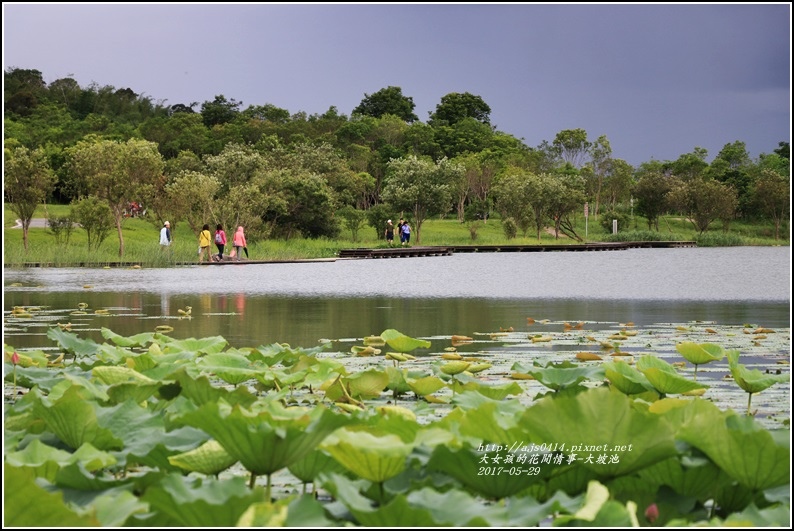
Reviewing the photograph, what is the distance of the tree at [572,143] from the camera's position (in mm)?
65250

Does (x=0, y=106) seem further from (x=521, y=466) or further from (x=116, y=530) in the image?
(x=521, y=466)

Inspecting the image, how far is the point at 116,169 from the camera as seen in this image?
2706 cm

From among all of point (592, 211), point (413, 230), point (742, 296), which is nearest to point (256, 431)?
point (742, 296)

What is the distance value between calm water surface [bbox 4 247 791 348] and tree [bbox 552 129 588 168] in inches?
1772

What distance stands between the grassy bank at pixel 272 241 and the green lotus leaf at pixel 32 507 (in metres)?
15.4

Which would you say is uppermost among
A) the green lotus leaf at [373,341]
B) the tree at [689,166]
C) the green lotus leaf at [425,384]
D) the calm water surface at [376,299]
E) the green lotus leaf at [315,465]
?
the tree at [689,166]

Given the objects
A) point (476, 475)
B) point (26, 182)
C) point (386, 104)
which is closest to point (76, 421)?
point (476, 475)

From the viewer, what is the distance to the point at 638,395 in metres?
3.60

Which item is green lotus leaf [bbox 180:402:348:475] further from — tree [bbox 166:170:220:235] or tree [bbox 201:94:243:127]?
tree [bbox 201:94:243:127]

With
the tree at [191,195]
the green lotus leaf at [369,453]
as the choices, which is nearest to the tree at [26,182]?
the tree at [191,195]

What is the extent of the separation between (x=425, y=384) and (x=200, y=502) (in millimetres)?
2164

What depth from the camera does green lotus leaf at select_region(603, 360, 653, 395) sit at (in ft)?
11.6

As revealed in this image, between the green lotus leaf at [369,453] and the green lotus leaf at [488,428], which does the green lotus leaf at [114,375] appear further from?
the green lotus leaf at [369,453]

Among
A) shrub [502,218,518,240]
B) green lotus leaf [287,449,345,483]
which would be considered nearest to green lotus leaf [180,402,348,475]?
green lotus leaf [287,449,345,483]
